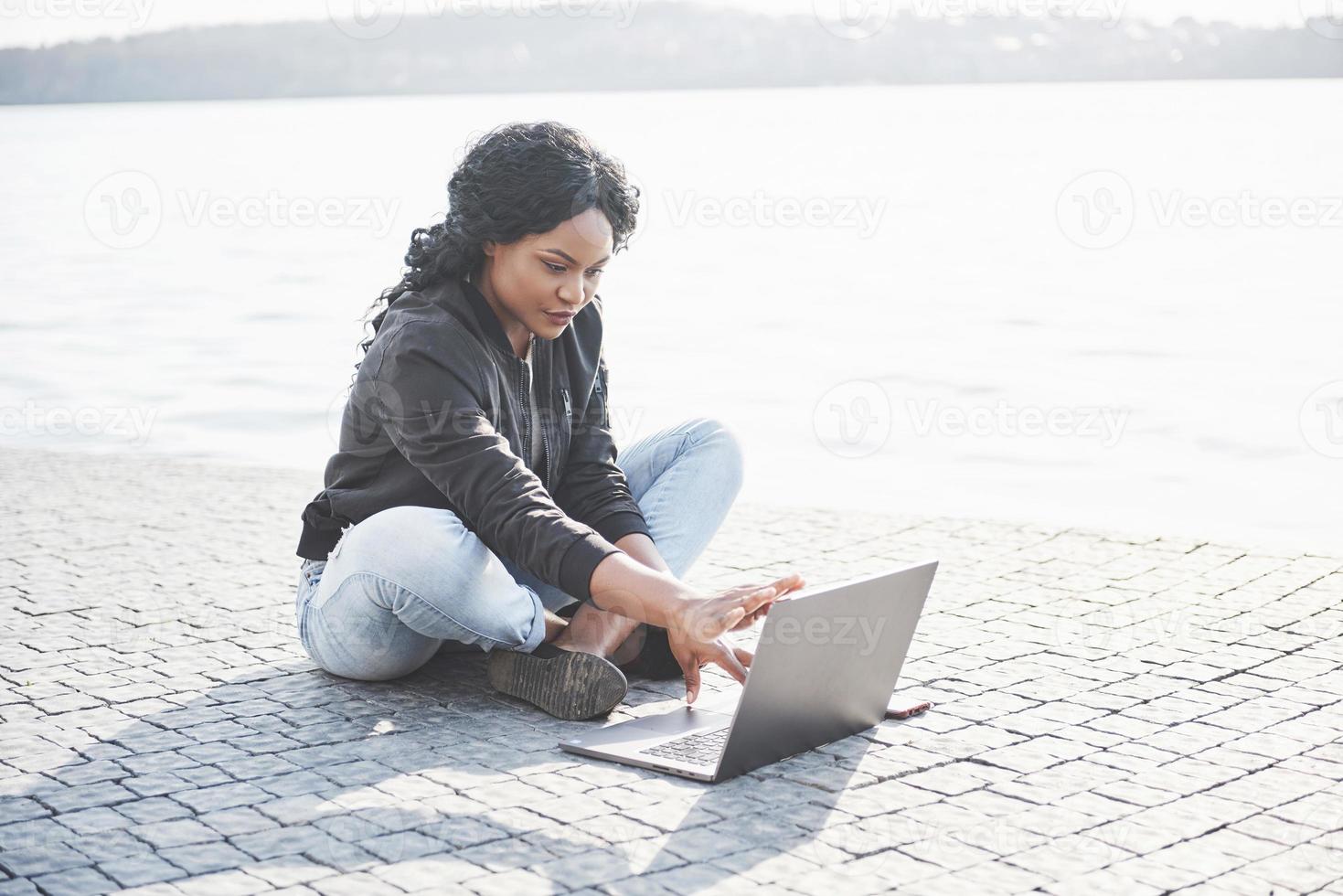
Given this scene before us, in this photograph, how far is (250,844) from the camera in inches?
114

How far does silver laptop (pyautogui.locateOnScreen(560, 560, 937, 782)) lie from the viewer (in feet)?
10.0

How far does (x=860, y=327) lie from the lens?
19516 mm

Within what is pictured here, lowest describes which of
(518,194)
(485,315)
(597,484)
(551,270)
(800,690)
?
(800,690)

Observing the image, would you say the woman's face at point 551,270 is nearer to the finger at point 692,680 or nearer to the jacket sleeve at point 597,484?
the jacket sleeve at point 597,484

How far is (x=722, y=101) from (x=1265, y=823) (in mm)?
129919

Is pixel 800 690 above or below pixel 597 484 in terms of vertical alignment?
below

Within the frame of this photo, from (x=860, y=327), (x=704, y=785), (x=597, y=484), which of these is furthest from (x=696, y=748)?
(x=860, y=327)

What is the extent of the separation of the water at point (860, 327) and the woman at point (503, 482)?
0.81 metres

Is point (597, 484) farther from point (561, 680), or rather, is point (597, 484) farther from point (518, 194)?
point (518, 194)

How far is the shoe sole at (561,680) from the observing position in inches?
143

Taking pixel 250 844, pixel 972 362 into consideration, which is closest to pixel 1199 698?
pixel 250 844

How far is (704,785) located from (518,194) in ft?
4.85

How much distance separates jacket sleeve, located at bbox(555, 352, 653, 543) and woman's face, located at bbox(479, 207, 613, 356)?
1.41 feet

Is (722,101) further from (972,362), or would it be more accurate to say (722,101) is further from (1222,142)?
(972,362)
